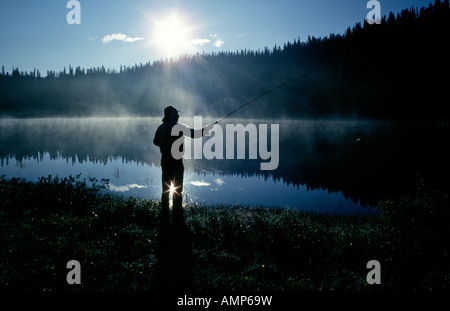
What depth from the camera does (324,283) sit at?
5.32 metres

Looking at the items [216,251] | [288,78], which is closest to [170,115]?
[216,251]

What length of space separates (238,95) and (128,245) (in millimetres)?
118097

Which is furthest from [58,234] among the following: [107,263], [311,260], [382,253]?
[382,253]

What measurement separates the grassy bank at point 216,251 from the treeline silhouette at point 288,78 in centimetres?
2244

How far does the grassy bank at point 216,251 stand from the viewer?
5215mm

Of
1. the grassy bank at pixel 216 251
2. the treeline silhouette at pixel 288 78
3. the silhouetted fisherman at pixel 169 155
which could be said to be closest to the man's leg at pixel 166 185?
the silhouetted fisherman at pixel 169 155

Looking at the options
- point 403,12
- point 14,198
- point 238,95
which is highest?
point 403,12

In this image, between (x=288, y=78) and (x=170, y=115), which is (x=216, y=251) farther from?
(x=288, y=78)

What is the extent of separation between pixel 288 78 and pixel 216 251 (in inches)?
4454

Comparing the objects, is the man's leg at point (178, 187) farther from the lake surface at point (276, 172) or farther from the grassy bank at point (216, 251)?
the lake surface at point (276, 172)

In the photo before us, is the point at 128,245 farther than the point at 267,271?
Yes

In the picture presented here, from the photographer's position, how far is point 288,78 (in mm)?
112062

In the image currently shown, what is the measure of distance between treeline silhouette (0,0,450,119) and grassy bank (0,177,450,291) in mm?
22438

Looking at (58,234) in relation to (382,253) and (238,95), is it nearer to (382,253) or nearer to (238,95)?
(382,253)
